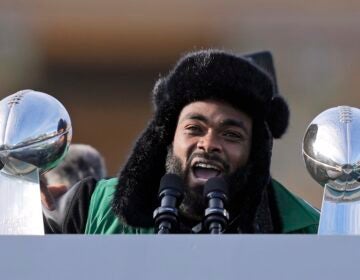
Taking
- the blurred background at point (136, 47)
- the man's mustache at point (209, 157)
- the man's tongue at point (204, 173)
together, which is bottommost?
the man's tongue at point (204, 173)

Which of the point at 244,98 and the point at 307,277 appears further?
the point at 244,98

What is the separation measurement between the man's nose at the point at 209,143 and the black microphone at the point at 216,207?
0.41 metres

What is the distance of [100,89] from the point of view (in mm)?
11914

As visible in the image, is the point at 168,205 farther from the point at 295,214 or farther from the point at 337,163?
the point at 295,214

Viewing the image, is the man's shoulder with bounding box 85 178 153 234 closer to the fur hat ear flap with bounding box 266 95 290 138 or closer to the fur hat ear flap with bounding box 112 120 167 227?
the fur hat ear flap with bounding box 112 120 167 227

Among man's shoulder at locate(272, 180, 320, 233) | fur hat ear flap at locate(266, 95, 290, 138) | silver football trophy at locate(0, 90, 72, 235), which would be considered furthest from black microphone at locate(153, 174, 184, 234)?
fur hat ear flap at locate(266, 95, 290, 138)

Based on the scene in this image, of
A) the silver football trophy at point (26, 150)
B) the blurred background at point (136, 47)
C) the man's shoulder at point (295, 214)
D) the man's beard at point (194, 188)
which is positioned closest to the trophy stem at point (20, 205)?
the silver football trophy at point (26, 150)

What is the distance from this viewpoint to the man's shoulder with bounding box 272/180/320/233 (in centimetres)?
302

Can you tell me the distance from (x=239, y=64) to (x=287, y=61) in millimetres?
7171

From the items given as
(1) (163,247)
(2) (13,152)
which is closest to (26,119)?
(2) (13,152)

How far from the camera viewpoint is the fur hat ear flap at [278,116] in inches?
124

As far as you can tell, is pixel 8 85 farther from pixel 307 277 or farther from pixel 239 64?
pixel 307 277

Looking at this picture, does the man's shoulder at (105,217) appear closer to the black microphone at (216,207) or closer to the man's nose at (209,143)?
the man's nose at (209,143)

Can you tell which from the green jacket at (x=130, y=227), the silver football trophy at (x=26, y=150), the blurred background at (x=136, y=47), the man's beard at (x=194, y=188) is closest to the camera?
the silver football trophy at (x=26, y=150)
